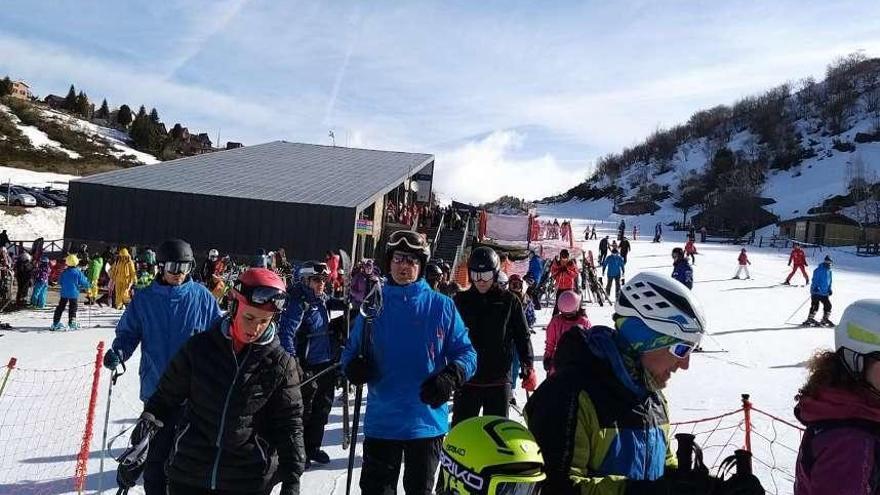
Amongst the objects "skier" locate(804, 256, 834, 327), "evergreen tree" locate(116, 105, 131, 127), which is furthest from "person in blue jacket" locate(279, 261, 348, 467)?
"evergreen tree" locate(116, 105, 131, 127)

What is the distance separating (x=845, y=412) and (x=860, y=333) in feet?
0.95

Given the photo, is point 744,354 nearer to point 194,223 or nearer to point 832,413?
point 832,413

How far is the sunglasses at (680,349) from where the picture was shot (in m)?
1.92

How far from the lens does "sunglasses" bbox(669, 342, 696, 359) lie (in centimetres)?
192

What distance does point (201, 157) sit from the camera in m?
33.3

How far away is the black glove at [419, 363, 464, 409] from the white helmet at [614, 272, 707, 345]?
1341mm

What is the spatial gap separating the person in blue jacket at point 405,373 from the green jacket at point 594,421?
52.9 inches

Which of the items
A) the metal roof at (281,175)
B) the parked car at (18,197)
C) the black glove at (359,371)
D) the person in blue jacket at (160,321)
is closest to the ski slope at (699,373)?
the person in blue jacket at (160,321)

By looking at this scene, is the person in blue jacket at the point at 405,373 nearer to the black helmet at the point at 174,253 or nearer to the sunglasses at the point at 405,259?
the sunglasses at the point at 405,259

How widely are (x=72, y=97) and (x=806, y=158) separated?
354 ft

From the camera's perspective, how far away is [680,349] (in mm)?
1925

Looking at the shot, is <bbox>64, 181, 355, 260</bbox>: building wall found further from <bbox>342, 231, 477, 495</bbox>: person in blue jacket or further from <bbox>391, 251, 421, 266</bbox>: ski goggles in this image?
<bbox>342, 231, 477, 495</bbox>: person in blue jacket

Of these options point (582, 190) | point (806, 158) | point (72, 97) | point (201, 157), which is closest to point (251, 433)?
point (201, 157)

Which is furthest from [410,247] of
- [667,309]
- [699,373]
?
[699,373]
